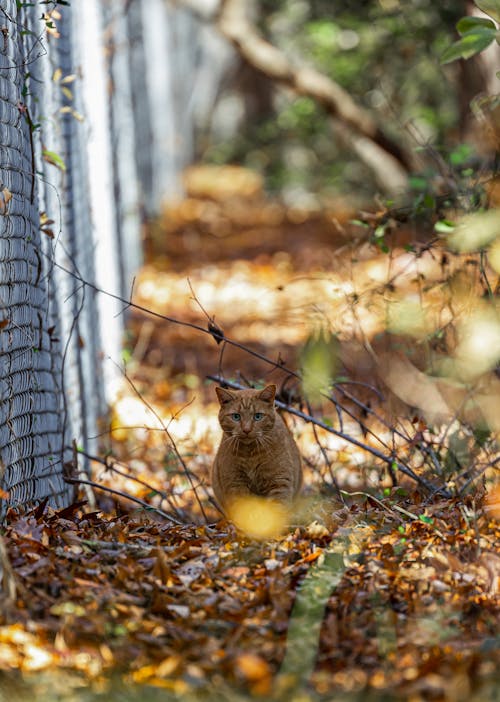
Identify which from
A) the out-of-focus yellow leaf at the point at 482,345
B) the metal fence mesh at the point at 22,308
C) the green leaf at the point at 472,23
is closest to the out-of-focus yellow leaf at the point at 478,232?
the out-of-focus yellow leaf at the point at 482,345

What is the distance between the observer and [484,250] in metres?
5.07

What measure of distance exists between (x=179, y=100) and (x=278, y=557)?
862 inches

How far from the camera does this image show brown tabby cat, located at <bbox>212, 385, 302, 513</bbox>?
4.98 meters

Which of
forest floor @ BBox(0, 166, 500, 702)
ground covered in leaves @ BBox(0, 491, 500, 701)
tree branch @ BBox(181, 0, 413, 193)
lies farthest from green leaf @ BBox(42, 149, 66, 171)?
tree branch @ BBox(181, 0, 413, 193)

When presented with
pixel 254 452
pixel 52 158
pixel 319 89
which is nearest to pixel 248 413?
pixel 254 452

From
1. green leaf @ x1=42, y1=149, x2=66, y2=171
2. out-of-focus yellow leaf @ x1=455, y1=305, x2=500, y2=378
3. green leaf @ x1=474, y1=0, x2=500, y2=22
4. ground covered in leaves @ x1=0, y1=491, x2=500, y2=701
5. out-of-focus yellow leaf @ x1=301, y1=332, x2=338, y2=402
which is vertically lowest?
ground covered in leaves @ x1=0, y1=491, x2=500, y2=701

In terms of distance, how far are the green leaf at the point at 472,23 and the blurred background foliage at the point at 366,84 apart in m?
1.06

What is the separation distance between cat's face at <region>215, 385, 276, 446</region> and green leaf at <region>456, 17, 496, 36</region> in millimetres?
1983

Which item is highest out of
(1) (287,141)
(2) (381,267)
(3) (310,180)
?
(1) (287,141)

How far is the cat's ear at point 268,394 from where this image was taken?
4.96 metres

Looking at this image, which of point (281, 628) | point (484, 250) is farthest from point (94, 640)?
point (484, 250)

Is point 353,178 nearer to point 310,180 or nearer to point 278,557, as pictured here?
point 310,180

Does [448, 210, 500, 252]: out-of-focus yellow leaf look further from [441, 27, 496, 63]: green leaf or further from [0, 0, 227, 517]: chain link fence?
[0, 0, 227, 517]: chain link fence

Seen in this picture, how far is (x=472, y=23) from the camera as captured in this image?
478 cm
